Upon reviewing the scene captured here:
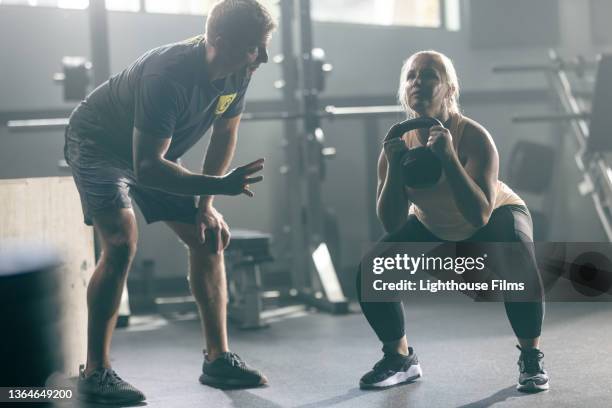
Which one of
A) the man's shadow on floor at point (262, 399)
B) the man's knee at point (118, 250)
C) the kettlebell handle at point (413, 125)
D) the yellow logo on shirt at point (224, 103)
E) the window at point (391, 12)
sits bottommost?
the man's shadow on floor at point (262, 399)

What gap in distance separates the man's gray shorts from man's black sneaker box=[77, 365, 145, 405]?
455 mm

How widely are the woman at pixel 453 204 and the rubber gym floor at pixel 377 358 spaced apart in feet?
0.46

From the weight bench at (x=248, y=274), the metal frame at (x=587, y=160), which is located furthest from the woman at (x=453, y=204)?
the metal frame at (x=587, y=160)

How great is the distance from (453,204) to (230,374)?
87 centimetres

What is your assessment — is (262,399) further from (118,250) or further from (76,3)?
(76,3)

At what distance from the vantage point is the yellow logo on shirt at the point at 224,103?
2578mm

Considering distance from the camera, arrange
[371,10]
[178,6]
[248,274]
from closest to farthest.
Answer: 1. [248,274]
2. [178,6]
3. [371,10]

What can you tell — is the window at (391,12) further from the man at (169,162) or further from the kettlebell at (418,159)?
the kettlebell at (418,159)

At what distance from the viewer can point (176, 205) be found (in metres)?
2.69

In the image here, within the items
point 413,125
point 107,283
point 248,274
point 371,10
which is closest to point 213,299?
point 107,283

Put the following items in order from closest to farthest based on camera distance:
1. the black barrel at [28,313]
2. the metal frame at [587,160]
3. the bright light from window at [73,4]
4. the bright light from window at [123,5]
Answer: the black barrel at [28,313] → the metal frame at [587,160] → the bright light from window at [73,4] → the bright light from window at [123,5]

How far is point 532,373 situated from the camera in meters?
2.57

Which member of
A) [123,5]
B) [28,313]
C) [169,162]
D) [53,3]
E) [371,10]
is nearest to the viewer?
[28,313]

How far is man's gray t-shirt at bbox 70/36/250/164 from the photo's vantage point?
7.79 feet
